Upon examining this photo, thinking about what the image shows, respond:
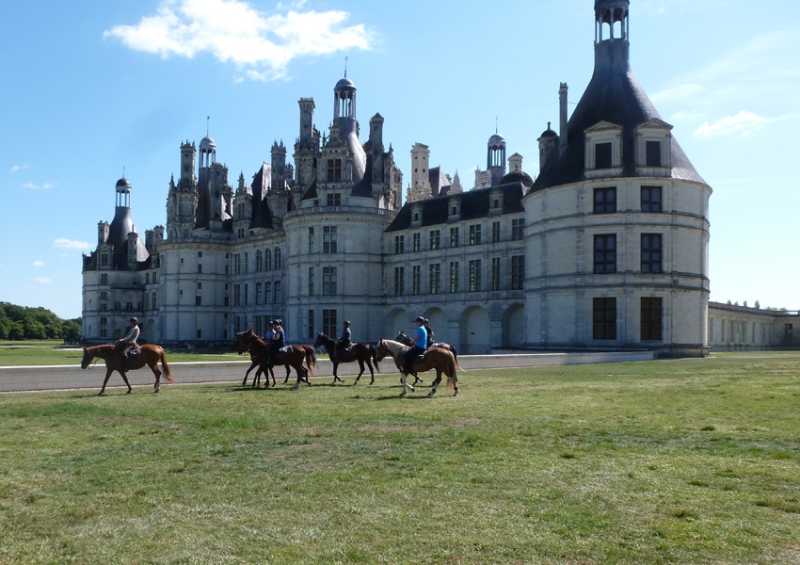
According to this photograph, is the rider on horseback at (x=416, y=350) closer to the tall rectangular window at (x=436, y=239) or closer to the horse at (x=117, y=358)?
the horse at (x=117, y=358)

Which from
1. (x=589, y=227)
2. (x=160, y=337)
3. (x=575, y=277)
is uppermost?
(x=589, y=227)

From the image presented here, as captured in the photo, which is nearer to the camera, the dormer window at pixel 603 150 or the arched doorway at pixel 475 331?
the dormer window at pixel 603 150

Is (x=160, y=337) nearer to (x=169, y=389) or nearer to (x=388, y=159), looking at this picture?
(x=388, y=159)

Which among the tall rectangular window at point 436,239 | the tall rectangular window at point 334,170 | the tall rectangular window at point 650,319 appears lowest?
the tall rectangular window at point 650,319

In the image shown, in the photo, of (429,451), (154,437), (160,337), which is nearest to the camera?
(429,451)

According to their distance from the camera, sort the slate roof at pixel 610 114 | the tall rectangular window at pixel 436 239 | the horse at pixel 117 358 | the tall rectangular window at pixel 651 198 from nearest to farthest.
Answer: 1. the horse at pixel 117 358
2. the tall rectangular window at pixel 651 198
3. the slate roof at pixel 610 114
4. the tall rectangular window at pixel 436 239

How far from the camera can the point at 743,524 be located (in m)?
7.31

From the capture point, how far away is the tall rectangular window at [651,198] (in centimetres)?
4734

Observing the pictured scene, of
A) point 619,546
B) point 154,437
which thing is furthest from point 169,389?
point 619,546

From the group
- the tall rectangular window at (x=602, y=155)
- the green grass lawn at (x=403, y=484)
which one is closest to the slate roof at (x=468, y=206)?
the tall rectangular window at (x=602, y=155)

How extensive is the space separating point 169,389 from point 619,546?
18328 millimetres

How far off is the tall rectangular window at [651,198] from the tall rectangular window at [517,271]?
11566mm

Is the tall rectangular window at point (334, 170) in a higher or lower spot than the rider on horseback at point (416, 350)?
higher

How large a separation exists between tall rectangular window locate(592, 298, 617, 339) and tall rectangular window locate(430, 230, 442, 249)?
18711 millimetres
